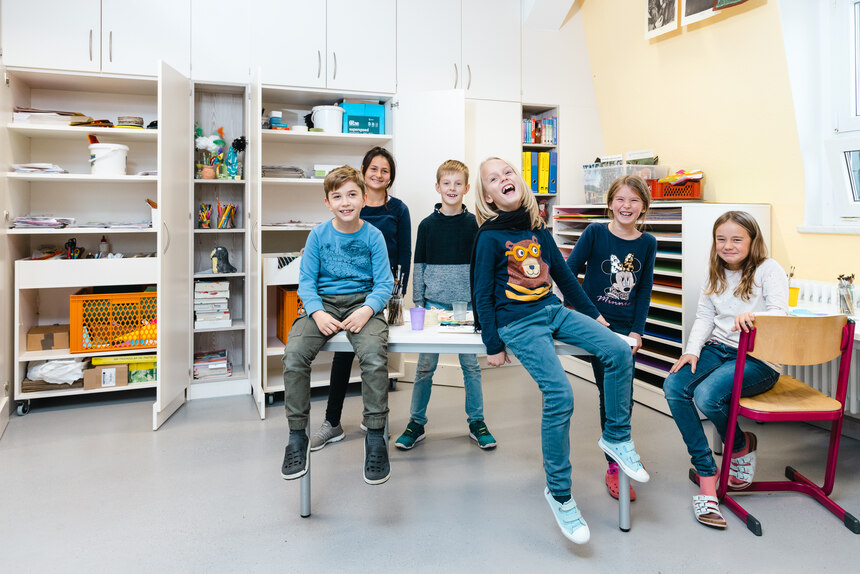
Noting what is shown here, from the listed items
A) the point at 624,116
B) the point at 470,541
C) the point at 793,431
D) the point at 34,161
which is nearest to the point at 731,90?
the point at 624,116

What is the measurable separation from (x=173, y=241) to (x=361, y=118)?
57.6 inches

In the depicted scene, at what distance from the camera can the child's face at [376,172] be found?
2.94 meters

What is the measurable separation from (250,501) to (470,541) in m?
0.91

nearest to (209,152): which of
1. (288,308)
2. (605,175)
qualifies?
(288,308)

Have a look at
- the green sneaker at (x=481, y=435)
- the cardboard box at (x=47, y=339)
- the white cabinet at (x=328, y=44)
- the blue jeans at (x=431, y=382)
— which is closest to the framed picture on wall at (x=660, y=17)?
the white cabinet at (x=328, y=44)

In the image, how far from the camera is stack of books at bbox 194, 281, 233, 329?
3.77 meters

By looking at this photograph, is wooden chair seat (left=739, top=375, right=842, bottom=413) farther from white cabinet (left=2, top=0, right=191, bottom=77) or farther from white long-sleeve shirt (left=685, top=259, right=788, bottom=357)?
white cabinet (left=2, top=0, right=191, bottom=77)

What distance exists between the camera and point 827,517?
2.24 meters

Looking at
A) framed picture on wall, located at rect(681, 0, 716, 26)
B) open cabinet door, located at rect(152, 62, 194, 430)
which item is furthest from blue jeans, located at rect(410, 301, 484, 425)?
framed picture on wall, located at rect(681, 0, 716, 26)

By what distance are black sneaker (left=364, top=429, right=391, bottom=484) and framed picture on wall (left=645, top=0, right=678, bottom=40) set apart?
3267 millimetres

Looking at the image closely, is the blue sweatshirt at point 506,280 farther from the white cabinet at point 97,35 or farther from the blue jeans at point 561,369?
the white cabinet at point 97,35

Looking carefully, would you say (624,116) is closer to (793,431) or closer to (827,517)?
(793,431)

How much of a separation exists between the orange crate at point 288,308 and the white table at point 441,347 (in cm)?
152

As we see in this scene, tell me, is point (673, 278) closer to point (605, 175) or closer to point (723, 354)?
point (605, 175)
